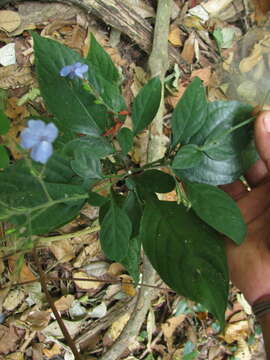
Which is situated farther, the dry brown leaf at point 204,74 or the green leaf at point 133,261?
the dry brown leaf at point 204,74

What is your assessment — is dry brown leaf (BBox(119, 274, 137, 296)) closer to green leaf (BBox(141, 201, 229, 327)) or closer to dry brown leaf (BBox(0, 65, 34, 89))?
green leaf (BBox(141, 201, 229, 327))

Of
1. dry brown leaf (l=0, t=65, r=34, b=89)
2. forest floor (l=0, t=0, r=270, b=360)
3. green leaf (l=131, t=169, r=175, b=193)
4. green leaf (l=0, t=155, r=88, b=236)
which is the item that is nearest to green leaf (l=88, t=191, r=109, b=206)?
green leaf (l=0, t=155, r=88, b=236)

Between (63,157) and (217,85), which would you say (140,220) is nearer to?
(63,157)

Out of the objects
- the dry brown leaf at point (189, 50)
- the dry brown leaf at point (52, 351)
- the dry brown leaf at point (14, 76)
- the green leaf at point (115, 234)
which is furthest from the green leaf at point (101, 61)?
the dry brown leaf at point (52, 351)

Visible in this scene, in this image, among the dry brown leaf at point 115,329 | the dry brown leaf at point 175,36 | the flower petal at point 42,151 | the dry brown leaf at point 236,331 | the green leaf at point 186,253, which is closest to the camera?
the flower petal at point 42,151

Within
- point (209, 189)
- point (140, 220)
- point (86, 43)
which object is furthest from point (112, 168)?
point (86, 43)

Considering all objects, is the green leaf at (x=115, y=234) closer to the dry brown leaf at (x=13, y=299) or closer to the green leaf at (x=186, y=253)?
the green leaf at (x=186, y=253)
